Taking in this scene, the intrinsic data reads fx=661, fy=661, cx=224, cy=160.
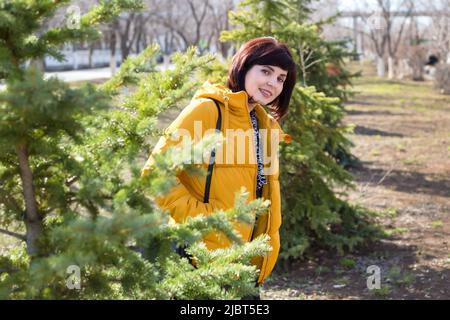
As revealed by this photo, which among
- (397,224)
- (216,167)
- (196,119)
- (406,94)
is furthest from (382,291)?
(406,94)

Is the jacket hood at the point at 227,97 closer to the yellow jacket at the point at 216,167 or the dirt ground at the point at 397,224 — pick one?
the yellow jacket at the point at 216,167

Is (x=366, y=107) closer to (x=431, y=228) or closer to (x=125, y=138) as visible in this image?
(x=431, y=228)

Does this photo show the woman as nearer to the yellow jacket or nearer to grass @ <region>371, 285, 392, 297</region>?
the yellow jacket

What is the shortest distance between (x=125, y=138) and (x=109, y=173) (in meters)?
0.34

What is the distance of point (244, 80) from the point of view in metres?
2.66

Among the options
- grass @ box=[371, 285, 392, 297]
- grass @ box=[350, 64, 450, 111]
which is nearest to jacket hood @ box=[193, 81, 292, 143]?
grass @ box=[371, 285, 392, 297]

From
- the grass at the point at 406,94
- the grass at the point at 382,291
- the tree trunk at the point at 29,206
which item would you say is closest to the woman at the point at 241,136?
the tree trunk at the point at 29,206

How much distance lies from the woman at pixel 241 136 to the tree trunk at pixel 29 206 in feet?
1.59

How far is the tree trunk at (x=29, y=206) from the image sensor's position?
179cm

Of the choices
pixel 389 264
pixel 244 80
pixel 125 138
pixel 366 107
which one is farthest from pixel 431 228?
pixel 366 107

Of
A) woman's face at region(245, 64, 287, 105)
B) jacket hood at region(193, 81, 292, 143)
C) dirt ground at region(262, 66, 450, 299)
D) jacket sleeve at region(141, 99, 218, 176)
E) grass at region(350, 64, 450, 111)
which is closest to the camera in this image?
jacket sleeve at region(141, 99, 218, 176)

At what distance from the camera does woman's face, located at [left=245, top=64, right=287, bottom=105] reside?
2.64m

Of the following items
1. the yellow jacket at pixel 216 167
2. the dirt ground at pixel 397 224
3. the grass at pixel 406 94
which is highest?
the yellow jacket at pixel 216 167

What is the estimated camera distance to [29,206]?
1829 mm
